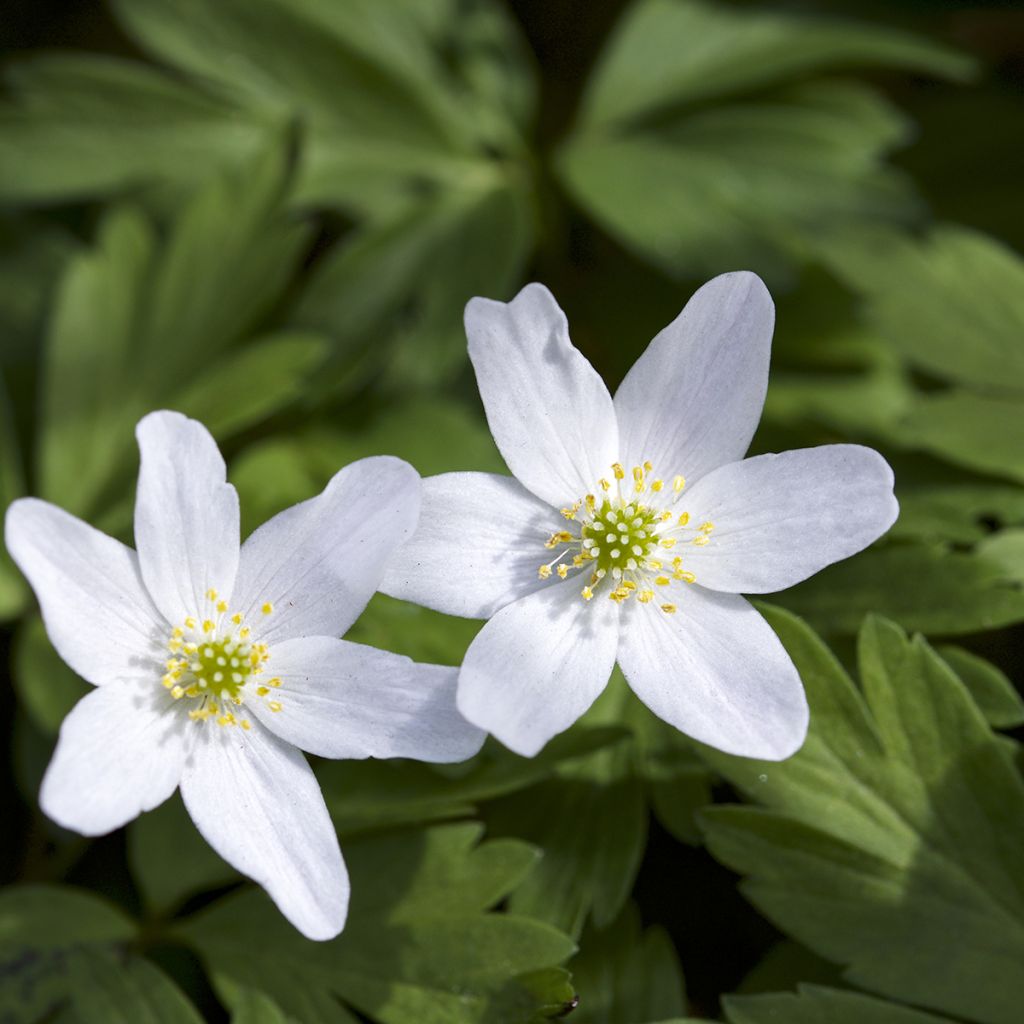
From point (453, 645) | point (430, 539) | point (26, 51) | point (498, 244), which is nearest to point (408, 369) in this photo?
point (498, 244)

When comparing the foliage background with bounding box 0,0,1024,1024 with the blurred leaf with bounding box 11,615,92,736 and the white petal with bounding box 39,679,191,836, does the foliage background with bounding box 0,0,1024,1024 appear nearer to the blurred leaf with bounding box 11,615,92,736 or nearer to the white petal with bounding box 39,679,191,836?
the blurred leaf with bounding box 11,615,92,736

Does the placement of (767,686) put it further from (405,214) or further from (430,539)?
(405,214)

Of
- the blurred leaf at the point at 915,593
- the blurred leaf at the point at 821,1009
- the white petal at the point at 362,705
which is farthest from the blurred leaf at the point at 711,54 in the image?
the blurred leaf at the point at 821,1009

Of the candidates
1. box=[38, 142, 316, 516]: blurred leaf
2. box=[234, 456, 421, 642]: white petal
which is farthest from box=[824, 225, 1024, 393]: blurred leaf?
box=[234, 456, 421, 642]: white petal

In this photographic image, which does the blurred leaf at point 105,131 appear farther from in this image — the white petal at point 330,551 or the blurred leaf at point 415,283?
the white petal at point 330,551

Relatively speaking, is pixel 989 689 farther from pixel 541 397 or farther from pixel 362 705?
pixel 362 705

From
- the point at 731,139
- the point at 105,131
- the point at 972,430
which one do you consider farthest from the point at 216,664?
the point at 731,139
